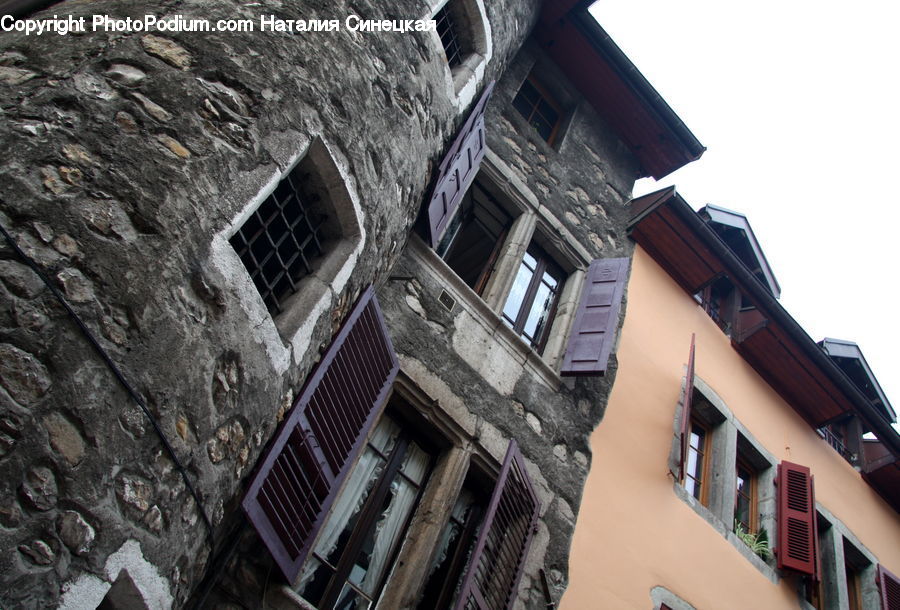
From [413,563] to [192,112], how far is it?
265 centimetres

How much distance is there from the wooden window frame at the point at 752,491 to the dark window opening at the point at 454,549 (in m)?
3.39

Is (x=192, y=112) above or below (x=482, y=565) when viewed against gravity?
above

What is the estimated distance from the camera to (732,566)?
6359mm

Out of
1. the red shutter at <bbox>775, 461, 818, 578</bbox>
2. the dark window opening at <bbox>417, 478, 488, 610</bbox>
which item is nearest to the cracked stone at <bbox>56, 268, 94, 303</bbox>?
the dark window opening at <bbox>417, 478, 488, 610</bbox>

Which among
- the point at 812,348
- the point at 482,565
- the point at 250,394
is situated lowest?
the point at 250,394

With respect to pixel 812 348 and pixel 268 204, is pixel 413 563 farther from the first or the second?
pixel 812 348

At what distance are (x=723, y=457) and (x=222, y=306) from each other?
5798 millimetres

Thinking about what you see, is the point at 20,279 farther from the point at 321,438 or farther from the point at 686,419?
the point at 686,419

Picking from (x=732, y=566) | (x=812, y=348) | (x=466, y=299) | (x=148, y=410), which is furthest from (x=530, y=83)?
(x=148, y=410)

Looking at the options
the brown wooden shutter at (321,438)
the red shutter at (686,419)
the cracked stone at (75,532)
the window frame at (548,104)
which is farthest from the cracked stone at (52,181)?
the window frame at (548,104)

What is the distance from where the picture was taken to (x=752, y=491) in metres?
7.62

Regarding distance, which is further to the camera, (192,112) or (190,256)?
(192,112)

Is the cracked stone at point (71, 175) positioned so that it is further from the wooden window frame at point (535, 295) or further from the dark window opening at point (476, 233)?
the dark window opening at point (476, 233)

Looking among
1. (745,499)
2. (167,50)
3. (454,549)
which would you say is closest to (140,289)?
(167,50)
